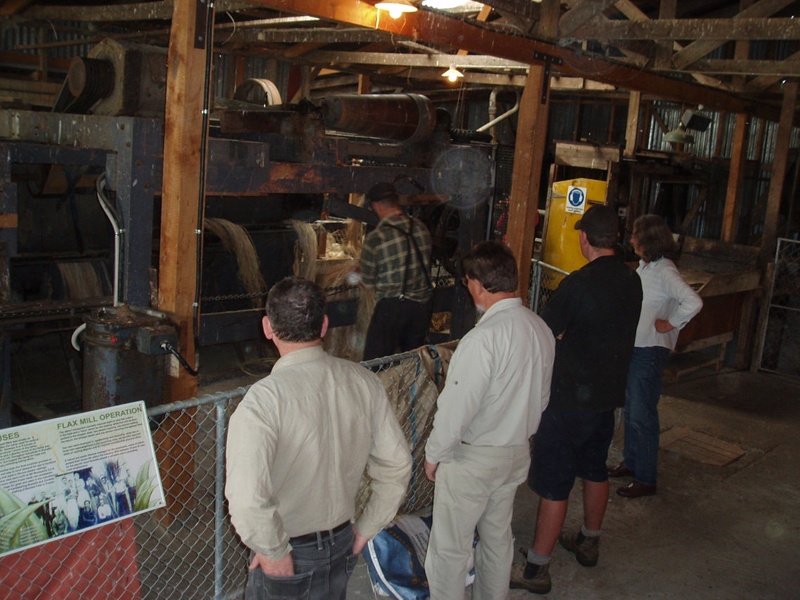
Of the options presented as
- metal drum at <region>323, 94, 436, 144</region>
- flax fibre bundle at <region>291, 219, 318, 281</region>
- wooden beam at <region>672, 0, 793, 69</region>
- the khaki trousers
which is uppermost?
wooden beam at <region>672, 0, 793, 69</region>

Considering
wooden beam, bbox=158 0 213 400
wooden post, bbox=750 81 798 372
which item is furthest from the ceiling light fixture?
wooden post, bbox=750 81 798 372

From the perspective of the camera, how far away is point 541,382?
11.4 ft

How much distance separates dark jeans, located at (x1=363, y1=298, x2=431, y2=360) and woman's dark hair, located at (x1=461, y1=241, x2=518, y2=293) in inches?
96.3

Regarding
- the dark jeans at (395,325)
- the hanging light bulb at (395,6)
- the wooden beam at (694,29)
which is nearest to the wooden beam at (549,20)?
the wooden beam at (694,29)

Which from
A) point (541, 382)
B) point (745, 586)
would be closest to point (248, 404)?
point (541, 382)

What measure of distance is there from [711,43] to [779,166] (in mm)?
3065

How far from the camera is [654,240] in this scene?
213 inches

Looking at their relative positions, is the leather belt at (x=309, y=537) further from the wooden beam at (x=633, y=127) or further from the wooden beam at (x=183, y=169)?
the wooden beam at (x=633, y=127)

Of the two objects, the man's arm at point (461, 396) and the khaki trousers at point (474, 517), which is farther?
the khaki trousers at point (474, 517)

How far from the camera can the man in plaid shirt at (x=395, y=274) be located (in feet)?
18.7

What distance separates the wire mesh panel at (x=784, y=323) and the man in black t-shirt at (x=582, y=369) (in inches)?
251

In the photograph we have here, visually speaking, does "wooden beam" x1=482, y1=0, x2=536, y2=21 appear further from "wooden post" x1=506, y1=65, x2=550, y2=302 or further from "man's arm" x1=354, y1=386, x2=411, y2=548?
"man's arm" x1=354, y1=386, x2=411, y2=548

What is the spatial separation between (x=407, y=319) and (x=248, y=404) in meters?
3.58

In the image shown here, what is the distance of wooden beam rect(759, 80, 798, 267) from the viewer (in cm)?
923
